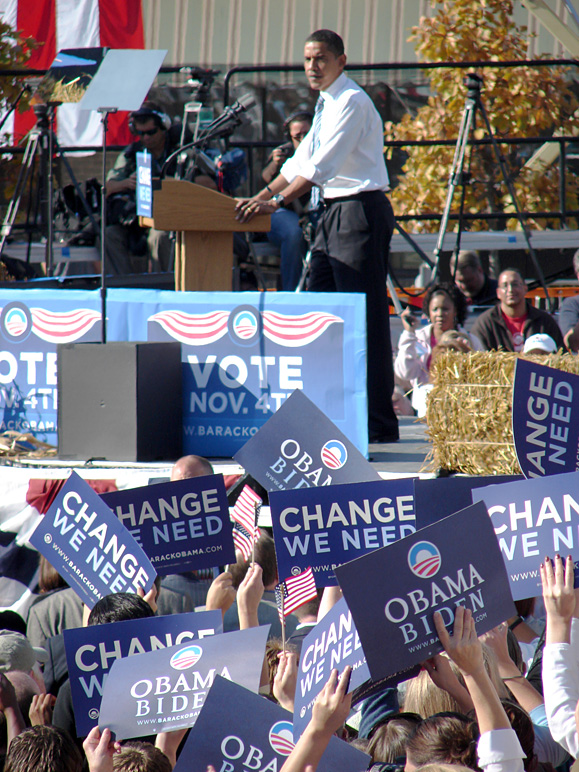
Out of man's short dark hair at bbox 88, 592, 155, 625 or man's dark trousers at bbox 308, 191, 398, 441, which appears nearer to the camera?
man's short dark hair at bbox 88, 592, 155, 625

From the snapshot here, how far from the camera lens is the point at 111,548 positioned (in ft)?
12.0

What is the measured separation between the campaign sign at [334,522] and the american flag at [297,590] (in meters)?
0.15

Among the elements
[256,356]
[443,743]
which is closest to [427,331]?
[256,356]

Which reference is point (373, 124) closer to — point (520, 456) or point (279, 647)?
point (520, 456)

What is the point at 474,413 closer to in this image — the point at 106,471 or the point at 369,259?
the point at 369,259

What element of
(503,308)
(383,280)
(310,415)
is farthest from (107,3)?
(310,415)

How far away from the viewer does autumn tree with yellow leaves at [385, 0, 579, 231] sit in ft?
32.8

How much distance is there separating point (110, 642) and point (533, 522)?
4.15 ft

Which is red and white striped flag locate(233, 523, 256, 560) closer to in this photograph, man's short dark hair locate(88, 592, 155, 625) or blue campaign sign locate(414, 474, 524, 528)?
blue campaign sign locate(414, 474, 524, 528)

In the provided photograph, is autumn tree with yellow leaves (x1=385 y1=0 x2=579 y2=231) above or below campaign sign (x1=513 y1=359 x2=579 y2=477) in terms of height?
above

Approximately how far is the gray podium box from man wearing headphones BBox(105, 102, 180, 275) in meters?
3.97

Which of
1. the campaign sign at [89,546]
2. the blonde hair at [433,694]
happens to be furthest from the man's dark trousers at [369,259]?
the blonde hair at [433,694]

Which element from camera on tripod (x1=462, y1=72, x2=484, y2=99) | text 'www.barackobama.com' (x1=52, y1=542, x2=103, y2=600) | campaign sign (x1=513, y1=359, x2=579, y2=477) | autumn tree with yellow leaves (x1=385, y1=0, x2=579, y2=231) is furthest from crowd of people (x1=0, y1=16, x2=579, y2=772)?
autumn tree with yellow leaves (x1=385, y1=0, x2=579, y2=231)

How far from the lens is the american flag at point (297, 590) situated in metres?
3.76
